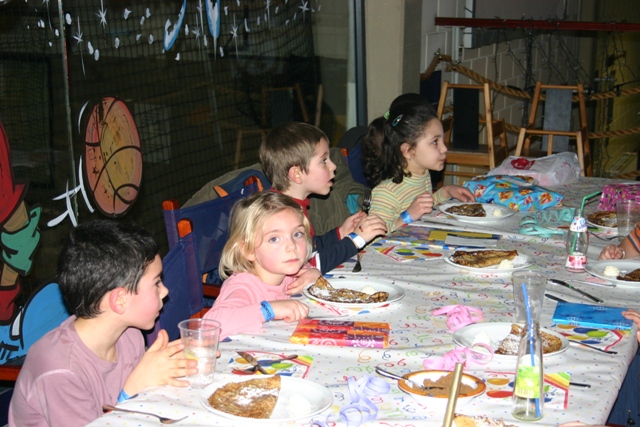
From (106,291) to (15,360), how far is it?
129cm

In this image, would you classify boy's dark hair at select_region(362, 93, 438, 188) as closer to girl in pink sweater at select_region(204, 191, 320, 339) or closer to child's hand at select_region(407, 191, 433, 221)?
child's hand at select_region(407, 191, 433, 221)

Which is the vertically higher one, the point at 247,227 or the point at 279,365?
the point at 247,227

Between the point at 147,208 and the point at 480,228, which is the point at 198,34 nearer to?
the point at 147,208

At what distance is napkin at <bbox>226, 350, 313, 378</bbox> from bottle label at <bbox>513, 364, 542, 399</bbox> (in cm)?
46

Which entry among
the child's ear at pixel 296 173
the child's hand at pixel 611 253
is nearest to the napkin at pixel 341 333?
the child's hand at pixel 611 253

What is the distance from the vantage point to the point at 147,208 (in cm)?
376

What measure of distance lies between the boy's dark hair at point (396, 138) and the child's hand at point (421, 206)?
54 centimetres

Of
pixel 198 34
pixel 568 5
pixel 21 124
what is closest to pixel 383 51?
pixel 198 34

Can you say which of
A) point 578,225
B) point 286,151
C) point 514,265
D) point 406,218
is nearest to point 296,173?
point 286,151

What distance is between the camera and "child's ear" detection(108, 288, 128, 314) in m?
1.83

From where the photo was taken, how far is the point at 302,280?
2.35 meters

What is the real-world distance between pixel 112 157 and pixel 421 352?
2037mm

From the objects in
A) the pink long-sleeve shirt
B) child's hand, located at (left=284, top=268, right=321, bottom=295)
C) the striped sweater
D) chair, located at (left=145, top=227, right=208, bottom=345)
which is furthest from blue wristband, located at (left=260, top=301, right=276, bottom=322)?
the striped sweater

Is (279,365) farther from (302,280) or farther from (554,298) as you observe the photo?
(554,298)
